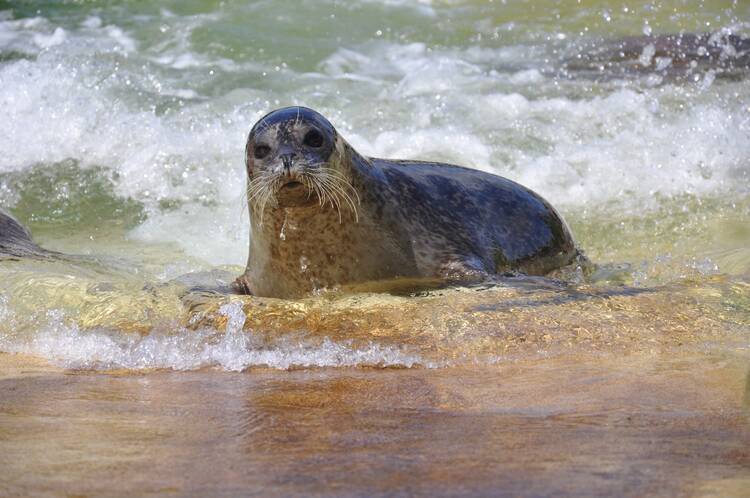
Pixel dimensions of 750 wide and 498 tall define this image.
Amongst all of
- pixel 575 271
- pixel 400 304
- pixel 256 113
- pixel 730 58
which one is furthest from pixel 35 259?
pixel 730 58

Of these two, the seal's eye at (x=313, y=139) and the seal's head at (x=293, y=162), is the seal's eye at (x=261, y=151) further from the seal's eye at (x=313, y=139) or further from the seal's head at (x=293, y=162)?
the seal's eye at (x=313, y=139)

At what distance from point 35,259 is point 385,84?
516 cm

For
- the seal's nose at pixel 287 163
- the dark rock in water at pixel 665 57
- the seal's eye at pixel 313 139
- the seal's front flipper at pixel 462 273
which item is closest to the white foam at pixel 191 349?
the seal's nose at pixel 287 163

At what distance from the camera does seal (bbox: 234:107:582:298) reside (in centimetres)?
471

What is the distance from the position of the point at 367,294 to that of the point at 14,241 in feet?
6.79

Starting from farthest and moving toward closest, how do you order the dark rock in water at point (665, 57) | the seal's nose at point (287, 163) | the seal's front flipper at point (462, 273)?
the dark rock in water at point (665, 57)
the seal's front flipper at point (462, 273)
the seal's nose at point (287, 163)

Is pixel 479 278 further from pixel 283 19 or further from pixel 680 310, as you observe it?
pixel 283 19

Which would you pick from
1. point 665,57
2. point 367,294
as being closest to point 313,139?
point 367,294

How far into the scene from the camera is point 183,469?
8.29 feet

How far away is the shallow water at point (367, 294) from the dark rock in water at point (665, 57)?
9 cm

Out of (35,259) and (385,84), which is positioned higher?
(385,84)

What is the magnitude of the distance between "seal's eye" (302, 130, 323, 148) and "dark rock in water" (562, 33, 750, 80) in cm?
566

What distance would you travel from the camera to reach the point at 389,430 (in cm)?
286

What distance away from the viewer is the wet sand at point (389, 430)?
2.41m
